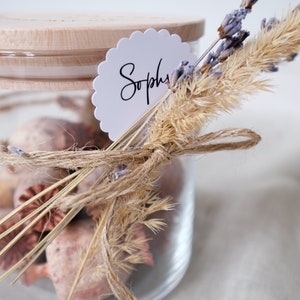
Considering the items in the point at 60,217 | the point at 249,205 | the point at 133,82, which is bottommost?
the point at 249,205

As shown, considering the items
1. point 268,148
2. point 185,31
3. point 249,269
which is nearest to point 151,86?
point 185,31

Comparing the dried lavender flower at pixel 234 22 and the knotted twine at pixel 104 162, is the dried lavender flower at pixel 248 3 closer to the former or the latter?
the dried lavender flower at pixel 234 22

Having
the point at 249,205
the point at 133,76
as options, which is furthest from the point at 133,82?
the point at 249,205

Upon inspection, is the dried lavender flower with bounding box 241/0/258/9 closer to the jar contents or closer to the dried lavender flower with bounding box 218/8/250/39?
the dried lavender flower with bounding box 218/8/250/39

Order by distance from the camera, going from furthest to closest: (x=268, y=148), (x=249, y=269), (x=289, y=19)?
(x=268, y=148) < (x=249, y=269) < (x=289, y=19)

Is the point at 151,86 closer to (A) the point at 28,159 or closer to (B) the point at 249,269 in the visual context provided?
(A) the point at 28,159

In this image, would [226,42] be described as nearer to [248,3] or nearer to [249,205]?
[248,3]
